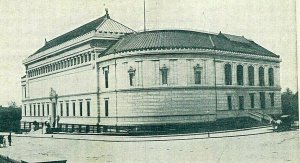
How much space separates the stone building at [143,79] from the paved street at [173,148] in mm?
254

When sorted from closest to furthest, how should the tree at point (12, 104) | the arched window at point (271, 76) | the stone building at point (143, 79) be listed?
1. the tree at point (12, 104)
2. the stone building at point (143, 79)
3. the arched window at point (271, 76)

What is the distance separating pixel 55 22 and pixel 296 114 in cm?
319

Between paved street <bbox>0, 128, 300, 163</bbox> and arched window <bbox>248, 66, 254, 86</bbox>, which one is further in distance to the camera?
arched window <bbox>248, 66, 254, 86</bbox>

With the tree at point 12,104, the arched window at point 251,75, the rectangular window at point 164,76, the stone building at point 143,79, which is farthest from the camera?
the arched window at point 251,75

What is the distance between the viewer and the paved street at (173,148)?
6.42 m

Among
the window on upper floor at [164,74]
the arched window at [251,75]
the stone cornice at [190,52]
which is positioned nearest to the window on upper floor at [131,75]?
the stone cornice at [190,52]

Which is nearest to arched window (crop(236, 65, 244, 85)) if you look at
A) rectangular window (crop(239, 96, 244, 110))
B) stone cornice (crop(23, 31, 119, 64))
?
rectangular window (crop(239, 96, 244, 110))

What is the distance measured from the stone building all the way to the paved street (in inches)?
10.0

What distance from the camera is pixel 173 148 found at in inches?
259

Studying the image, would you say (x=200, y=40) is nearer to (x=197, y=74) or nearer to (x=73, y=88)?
(x=197, y=74)

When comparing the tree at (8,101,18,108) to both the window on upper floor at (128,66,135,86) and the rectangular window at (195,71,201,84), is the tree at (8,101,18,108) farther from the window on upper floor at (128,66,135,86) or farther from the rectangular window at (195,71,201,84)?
the rectangular window at (195,71,201,84)

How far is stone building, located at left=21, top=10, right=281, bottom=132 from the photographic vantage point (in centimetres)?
690

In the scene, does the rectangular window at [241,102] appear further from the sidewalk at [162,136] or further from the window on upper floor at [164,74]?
the window on upper floor at [164,74]

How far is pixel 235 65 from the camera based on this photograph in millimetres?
7344
